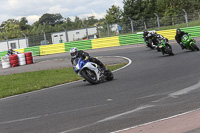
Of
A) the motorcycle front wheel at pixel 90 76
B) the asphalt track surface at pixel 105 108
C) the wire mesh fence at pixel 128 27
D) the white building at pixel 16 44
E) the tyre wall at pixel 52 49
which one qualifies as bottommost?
the asphalt track surface at pixel 105 108

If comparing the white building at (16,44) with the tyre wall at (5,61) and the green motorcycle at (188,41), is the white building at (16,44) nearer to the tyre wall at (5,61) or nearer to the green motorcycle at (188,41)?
the tyre wall at (5,61)

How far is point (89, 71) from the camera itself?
1094cm

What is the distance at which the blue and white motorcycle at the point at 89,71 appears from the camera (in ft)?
35.4

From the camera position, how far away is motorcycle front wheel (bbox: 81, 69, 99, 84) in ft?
35.5

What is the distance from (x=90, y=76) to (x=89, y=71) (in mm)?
161

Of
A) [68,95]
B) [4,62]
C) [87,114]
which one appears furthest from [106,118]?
[4,62]

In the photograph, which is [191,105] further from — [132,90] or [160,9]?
[160,9]

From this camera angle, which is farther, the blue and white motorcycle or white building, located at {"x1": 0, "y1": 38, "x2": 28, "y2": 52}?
white building, located at {"x1": 0, "y1": 38, "x2": 28, "y2": 52}

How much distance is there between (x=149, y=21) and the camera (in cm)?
3036

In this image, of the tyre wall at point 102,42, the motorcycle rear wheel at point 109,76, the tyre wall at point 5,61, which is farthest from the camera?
the tyre wall at point 102,42

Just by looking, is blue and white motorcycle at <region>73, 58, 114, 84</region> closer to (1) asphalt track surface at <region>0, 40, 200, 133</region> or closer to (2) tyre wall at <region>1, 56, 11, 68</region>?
(1) asphalt track surface at <region>0, 40, 200, 133</region>

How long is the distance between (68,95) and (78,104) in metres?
1.78

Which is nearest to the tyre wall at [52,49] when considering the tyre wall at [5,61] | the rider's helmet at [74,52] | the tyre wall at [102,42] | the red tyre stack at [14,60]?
the tyre wall at [102,42]

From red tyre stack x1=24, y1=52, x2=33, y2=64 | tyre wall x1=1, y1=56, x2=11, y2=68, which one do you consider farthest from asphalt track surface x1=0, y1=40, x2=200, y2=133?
tyre wall x1=1, y1=56, x2=11, y2=68
